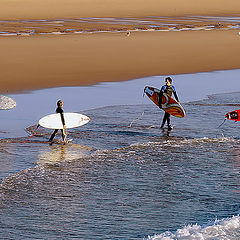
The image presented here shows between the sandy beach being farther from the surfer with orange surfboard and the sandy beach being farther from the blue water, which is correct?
the blue water

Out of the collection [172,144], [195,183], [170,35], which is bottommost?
[195,183]

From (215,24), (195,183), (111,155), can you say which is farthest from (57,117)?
(215,24)

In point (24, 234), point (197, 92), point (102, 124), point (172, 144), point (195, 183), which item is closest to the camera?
point (24, 234)

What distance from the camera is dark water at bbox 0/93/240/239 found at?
10.4 metres

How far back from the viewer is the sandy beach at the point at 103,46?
29344 mm

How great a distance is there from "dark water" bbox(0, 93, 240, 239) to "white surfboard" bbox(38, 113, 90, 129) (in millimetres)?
381

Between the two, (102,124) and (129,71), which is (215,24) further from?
(102,124)

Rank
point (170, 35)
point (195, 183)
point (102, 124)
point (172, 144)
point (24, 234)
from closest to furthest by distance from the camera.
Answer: point (24, 234)
point (195, 183)
point (172, 144)
point (102, 124)
point (170, 35)

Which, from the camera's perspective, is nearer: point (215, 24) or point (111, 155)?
point (111, 155)

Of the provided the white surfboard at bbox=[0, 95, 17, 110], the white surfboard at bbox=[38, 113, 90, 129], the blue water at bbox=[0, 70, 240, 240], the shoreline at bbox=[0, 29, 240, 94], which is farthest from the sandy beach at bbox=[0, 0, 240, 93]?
the blue water at bbox=[0, 70, 240, 240]

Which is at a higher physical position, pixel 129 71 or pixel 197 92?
pixel 129 71

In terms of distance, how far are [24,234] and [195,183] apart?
4.19 meters

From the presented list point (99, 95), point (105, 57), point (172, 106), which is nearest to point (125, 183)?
point (172, 106)

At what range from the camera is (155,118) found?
64.5 feet
